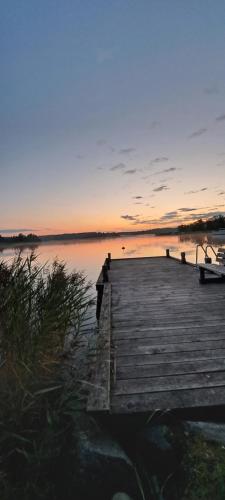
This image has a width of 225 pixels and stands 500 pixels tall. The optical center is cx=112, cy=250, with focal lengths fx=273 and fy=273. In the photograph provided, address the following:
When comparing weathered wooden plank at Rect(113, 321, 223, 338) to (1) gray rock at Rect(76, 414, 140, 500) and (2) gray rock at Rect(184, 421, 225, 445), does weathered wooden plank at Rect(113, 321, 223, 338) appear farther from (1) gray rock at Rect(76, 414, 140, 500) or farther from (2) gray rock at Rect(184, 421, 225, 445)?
(1) gray rock at Rect(76, 414, 140, 500)

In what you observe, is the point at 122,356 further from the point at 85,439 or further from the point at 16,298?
the point at 16,298

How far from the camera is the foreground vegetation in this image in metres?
2.14

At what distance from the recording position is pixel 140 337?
4.43 m

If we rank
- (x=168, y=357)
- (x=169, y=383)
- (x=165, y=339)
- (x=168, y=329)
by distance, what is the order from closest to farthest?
(x=169, y=383)
(x=168, y=357)
(x=165, y=339)
(x=168, y=329)

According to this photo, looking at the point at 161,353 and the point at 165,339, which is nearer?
the point at 161,353

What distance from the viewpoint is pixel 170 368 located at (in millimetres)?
3344

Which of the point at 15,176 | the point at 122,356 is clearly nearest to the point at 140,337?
the point at 122,356

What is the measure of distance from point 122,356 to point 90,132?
12946 millimetres

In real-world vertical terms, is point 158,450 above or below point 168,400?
below

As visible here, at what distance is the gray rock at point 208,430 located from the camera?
2.33 meters

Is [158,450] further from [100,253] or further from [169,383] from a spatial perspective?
[100,253]

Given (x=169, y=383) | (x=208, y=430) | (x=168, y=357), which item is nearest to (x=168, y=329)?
(x=168, y=357)

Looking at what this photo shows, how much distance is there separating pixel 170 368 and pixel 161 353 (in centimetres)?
43

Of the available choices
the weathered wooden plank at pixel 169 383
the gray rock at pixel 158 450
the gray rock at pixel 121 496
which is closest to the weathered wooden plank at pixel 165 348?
the weathered wooden plank at pixel 169 383
